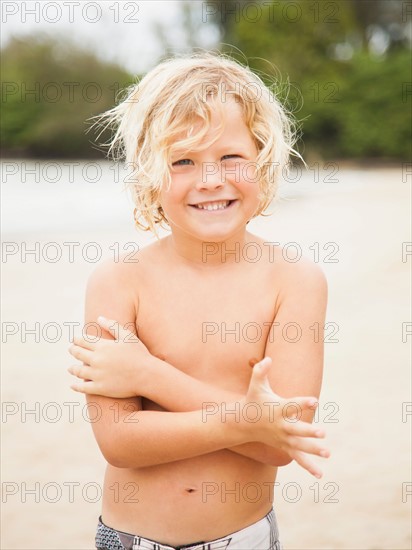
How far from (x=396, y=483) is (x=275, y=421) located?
8.26 ft

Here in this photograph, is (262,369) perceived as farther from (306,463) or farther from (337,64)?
(337,64)

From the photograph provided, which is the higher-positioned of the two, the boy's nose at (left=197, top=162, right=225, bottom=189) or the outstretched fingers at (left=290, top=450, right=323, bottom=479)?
the boy's nose at (left=197, top=162, right=225, bottom=189)

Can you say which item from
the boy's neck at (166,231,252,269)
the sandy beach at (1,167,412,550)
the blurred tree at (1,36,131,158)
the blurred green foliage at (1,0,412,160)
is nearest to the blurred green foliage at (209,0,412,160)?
the blurred green foliage at (1,0,412,160)

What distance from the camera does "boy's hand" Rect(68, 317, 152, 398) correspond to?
6.36ft

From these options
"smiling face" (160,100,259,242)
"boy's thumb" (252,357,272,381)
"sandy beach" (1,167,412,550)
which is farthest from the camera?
"sandy beach" (1,167,412,550)

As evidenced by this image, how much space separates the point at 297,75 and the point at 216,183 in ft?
137

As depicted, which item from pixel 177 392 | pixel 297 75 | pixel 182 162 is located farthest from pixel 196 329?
pixel 297 75

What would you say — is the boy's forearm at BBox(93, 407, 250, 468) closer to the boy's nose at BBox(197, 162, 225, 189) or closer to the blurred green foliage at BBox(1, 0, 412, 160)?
the boy's nose at BBox(197, 162, 225, 189)

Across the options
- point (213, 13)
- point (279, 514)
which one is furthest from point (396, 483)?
point (213, 13)

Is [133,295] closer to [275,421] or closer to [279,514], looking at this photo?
[275,421]

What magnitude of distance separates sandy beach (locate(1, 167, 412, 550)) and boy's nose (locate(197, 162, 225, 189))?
477 mm

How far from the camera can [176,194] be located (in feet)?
Result: 6.57

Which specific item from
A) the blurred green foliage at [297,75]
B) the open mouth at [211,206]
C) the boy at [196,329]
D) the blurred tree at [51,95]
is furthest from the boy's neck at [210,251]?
the blurred tree at [51,95]

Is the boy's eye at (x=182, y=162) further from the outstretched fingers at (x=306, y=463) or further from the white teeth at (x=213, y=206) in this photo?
the outstretched fingers at (x=306, y=463)
